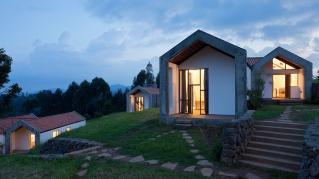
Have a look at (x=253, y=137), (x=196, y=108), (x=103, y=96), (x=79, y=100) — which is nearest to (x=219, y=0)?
(x=196, y=108)

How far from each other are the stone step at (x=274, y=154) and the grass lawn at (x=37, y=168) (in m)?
5.09

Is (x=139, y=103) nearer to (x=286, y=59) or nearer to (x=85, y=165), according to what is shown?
(x=286, y=59)

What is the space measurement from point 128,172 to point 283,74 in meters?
19.0

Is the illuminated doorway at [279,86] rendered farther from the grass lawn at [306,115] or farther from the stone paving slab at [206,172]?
the stone paving slab at [206,172]

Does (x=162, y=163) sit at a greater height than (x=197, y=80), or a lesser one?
lesser

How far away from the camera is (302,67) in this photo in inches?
816

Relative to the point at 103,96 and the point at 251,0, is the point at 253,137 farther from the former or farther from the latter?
the point at 103,96

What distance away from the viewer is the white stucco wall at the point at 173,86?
1436 centimetres

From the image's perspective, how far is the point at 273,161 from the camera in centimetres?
765

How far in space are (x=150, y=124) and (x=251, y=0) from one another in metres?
10.6

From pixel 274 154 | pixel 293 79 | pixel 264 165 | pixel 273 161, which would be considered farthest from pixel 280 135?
pixel 293 79

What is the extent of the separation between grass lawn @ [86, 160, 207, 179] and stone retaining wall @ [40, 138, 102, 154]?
3.80 meters

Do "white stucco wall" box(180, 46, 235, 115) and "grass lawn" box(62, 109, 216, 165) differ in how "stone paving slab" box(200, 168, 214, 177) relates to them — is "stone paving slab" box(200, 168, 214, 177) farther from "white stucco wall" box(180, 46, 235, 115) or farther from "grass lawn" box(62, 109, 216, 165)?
"white stucco wall" box(180, 46, 235, 115)

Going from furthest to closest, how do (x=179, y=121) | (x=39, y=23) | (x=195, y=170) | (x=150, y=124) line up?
(x=39, y=23)
(x=150, y=124)
(x=179, y=121)
(x=195, y=170)
